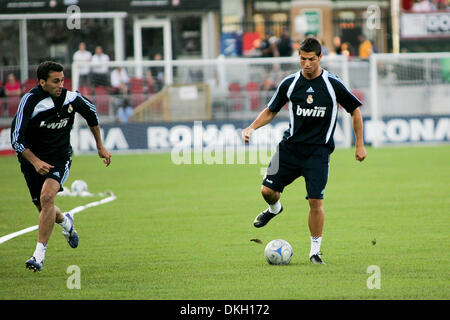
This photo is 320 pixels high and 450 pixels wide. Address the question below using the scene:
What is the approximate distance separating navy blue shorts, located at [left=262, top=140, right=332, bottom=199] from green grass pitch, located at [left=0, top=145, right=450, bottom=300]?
2.54 ft

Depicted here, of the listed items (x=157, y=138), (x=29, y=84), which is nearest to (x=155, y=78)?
(x=157, y=138)

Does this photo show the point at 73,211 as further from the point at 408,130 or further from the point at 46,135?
the point at 408,130

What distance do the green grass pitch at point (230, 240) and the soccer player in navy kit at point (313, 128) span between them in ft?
2.35

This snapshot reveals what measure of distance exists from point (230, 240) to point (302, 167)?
1.80 m

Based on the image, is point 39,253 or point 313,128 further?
point 313,128

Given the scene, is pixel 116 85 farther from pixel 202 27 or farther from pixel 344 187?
pixel 344 187

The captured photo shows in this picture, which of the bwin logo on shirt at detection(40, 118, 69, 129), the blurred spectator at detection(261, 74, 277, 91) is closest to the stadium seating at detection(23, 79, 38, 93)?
the blurred spectator at detection(261, 74, 277, 91)

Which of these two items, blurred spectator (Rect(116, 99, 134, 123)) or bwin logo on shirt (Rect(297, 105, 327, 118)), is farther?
blurred spectator (Rect(116, 99, 134, 123))

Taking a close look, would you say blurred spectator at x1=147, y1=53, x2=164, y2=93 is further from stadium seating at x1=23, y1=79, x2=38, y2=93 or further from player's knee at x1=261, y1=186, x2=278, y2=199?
player's knee at x1=261, y1=186, x2=278, y2=199

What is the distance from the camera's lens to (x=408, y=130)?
26.2m

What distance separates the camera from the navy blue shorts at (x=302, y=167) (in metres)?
8.64

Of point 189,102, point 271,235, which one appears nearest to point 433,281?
point 271,235

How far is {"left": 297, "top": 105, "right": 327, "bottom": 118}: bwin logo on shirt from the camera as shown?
8.70m
